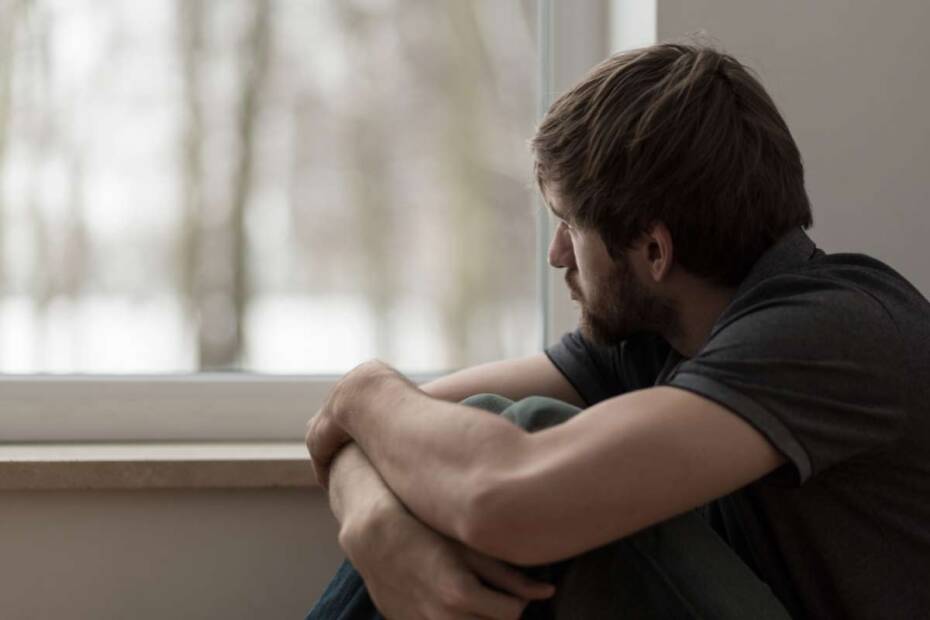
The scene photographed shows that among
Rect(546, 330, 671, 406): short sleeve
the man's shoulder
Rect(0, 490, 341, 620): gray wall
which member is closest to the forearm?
the man's shoulder

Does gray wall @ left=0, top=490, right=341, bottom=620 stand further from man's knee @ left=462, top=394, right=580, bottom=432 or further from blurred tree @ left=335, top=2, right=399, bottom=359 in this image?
man's knee @ left=462, top=394, right=580, bottom=432

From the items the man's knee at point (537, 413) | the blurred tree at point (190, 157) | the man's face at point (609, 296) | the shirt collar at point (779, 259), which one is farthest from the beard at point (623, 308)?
the blurred tree at point (190, 157)

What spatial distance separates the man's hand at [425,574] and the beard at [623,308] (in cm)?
34

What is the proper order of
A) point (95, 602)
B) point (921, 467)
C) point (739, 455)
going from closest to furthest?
point (739, 455) → point (921, 467) → point (95, 602)

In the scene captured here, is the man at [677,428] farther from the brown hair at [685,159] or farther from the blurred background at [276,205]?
the blurred background at [276,205]

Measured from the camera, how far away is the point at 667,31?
161 centimetres

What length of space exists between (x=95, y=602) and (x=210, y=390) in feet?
1.08

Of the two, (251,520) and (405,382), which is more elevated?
(405,382)

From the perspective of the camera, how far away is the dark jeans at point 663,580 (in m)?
1.05

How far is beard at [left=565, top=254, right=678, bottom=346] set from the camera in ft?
4.34

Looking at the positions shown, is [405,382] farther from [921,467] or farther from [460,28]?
[460,28]

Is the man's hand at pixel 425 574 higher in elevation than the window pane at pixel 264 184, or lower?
lower

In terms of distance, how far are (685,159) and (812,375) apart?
0.28 m

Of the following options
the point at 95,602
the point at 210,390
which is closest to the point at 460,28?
the point at 210,390
